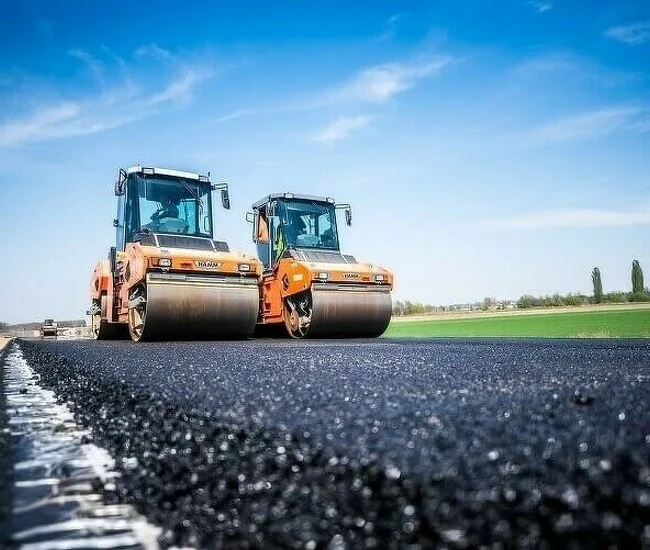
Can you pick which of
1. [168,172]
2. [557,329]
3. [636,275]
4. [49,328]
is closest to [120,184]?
[168,172]

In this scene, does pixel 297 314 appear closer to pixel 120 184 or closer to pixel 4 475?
pixel 120 184

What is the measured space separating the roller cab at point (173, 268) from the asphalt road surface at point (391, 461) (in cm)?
638

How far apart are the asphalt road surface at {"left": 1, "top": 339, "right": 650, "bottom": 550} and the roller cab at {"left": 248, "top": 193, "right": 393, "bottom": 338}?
7329mm

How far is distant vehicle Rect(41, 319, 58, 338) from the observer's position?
32.7 meters

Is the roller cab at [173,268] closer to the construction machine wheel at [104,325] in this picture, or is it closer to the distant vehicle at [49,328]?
the construction machine wheel at [104,325]

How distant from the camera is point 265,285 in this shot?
11.4 m

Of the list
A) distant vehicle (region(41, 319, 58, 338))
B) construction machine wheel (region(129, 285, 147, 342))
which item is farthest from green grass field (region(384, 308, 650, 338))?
distant vehicle (region(41, 319, 58, 338))

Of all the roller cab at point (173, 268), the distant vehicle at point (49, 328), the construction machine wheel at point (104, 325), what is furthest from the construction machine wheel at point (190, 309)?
the distant vehicle at point (49, 328)

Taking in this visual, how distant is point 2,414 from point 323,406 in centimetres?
190

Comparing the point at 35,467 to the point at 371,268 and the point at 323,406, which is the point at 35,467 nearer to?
the point at 323,406

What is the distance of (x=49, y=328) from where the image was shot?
33.5 meters

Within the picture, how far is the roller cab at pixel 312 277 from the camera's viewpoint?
393 inches

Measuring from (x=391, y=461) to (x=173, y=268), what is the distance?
809 cm

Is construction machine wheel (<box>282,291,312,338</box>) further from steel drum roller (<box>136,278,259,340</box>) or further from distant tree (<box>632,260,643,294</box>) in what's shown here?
distant tree (<box>632,260,643,294</box>)
